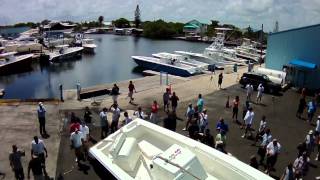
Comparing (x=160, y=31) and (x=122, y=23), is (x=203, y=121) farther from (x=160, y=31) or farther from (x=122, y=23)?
(x=122, y=23)

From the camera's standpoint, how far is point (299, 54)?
82.8 ft

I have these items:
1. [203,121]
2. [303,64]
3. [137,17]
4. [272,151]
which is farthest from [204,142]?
[137,17]

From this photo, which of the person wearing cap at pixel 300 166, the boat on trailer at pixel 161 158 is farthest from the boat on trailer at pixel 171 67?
the person wearing cap at pixel 300 166

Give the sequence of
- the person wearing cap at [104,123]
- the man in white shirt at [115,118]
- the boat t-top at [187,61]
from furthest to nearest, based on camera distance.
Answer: the boat t-top at [187,61], the man in white shirt at [115,118], the person wearing cap at [104,123]

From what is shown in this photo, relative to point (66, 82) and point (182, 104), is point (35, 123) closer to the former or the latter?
point (182, 104)

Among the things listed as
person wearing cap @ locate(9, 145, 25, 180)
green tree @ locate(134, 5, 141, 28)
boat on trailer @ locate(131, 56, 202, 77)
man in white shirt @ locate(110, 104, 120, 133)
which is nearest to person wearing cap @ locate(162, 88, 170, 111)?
man in white shirt @ locate(110, 104, 120, 133)

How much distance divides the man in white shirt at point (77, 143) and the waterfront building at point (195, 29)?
Answer: 110075mm

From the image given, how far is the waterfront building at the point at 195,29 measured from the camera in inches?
4797

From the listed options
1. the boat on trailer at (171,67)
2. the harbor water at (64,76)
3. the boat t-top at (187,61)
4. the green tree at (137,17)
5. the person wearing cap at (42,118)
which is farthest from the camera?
the green tree at (137,17)

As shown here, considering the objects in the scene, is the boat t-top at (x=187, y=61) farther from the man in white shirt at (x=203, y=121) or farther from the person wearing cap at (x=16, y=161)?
the person wearing cap at (x=16, y=161)

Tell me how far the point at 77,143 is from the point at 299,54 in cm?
1899

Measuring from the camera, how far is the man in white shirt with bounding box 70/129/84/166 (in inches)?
473

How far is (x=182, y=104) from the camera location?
67.2 feet

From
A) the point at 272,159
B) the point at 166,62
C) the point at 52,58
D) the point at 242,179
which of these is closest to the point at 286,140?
the point at 272,159
